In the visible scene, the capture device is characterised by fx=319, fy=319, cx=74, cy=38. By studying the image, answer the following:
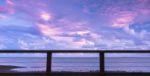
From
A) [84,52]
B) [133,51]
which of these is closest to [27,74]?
[84,52]

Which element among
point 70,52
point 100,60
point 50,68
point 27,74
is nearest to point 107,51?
point 100,60

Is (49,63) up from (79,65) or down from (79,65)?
up

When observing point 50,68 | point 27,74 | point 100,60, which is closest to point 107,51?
point 100,60

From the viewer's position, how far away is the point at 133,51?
32.7 ft

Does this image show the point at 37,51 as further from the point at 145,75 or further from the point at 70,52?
the point at 145,75

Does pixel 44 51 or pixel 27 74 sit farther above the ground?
pixel 44 51

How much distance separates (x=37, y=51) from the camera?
996 centimetres

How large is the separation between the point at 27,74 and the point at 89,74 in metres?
1.94

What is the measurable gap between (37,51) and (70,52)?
3.38ft

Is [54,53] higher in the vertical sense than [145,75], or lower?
higher

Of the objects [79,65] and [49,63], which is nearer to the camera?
[49,63]

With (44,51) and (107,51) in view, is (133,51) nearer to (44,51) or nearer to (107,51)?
(107,51)

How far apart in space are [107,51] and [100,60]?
0.37 m

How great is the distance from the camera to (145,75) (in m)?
9.95
